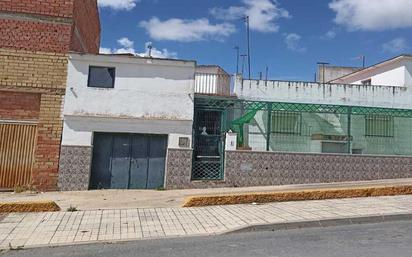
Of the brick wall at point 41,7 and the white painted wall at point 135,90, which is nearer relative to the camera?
the brick wall at point 41,7

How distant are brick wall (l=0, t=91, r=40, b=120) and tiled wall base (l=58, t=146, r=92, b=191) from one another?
1.69 metres

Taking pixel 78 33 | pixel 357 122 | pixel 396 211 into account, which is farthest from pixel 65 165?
pixel 357 122

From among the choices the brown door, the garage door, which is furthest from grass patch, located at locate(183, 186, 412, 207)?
the brown door

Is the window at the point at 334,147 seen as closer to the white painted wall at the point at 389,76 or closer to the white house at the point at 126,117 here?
the white painted wall at the point at 389,76

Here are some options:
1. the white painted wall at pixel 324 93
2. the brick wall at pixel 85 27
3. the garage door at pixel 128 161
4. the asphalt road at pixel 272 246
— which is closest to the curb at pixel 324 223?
the asphalt road at pixel 272 246

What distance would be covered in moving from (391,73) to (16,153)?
19288 millimetres

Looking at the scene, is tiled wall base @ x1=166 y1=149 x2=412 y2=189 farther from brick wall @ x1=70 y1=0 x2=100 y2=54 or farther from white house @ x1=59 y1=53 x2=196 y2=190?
brick wall @ x1=70 y1=0 x2=100 y2=54

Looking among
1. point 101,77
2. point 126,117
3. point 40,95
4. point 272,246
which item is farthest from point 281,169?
point 40,95

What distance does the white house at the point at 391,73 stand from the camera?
21.1 m

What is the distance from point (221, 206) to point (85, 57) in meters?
7.97

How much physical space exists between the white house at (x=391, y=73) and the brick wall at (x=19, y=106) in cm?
1801

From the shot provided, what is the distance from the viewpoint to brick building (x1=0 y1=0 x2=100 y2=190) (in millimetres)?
13906

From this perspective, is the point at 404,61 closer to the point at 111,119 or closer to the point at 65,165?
the point at 111,119

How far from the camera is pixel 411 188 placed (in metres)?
10.9
